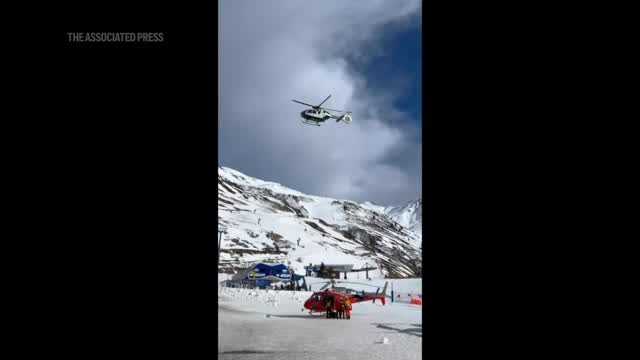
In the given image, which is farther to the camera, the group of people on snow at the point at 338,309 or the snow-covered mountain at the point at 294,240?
the snow-covered mountain at the point at 294,240

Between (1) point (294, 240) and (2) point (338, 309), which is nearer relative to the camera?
(2) point (338, 309)

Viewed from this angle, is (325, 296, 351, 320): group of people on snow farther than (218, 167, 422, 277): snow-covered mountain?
No
